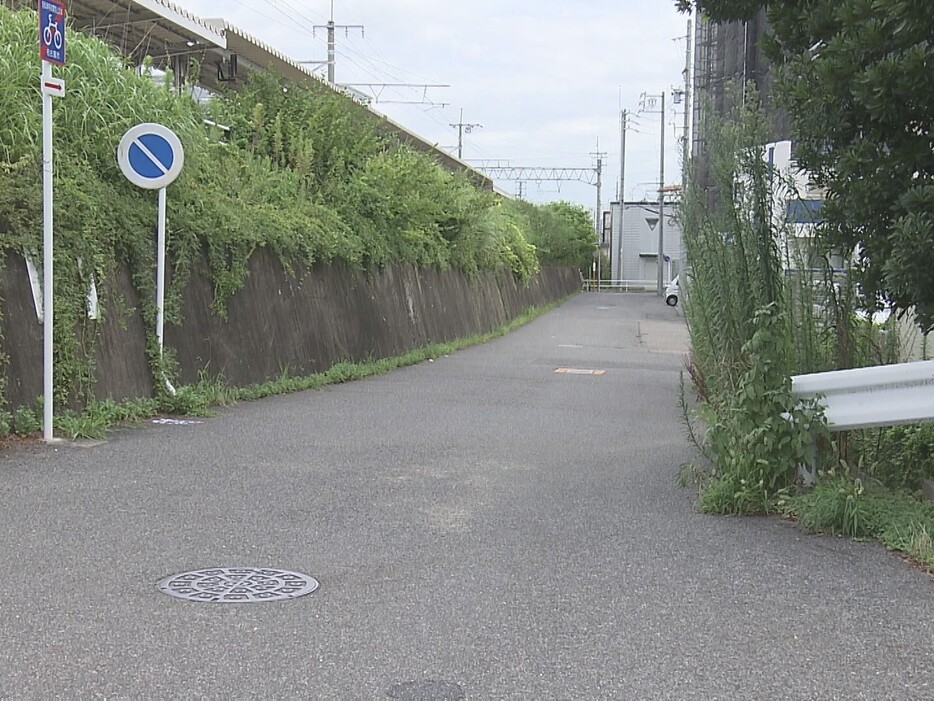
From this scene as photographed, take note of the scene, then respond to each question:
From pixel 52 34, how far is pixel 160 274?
2956 mm

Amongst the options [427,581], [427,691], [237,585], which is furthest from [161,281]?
[427,691]

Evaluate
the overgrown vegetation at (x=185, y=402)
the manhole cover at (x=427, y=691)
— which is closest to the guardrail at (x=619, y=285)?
the overgrown vegetation at (x=185, y=402)

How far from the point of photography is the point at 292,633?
176 inches

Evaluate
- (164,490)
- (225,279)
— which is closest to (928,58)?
(164,490)

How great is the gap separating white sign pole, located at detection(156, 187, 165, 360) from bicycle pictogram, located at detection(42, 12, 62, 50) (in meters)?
2.18

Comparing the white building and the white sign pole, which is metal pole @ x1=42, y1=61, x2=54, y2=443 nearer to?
the white sign pole

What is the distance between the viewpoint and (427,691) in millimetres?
3891

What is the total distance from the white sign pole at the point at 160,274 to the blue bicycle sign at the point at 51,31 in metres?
2.16

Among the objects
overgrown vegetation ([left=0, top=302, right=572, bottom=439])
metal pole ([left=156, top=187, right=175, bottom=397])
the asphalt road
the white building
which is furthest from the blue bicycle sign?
the white building

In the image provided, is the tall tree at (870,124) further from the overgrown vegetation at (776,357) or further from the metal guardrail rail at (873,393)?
the overgrown vegetation at (776,357)

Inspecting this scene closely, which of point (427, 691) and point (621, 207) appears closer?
point (427, 691)

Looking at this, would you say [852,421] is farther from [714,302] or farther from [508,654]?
[508,654]

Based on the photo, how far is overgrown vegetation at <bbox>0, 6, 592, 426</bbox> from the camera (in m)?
9.62

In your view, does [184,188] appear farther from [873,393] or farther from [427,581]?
[873,393]
